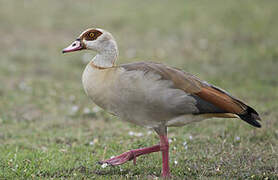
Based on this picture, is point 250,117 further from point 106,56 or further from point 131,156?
point 106,56

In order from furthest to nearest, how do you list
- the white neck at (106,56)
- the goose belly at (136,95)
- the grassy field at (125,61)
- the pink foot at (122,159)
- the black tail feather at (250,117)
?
the grassy field at (125,61) < the pink foot at (122,159) < the white neck at (106,56) < the black tail feather at (250,117) < the goose belly at (136,95)

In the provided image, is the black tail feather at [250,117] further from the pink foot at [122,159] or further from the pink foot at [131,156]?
the pink foot at [122,159]

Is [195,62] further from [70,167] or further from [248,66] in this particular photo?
[70,167]

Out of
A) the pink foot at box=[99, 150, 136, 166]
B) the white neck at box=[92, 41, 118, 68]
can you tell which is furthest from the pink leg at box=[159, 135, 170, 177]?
the white neck at box=[92, 41, 118, 68]

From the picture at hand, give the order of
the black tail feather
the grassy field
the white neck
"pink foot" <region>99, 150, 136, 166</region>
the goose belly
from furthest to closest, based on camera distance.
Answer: the grassy field
"pink foot" <region>99, 150, 136, 166</region>
the white neck
the black tail feather
the goose belly

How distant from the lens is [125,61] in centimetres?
1017

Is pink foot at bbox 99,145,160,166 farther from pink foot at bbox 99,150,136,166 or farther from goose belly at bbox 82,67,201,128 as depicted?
goose belly at bbox 82,67,201,128

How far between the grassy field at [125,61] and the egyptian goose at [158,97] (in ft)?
2.11

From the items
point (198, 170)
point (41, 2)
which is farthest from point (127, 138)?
point (41, 2)

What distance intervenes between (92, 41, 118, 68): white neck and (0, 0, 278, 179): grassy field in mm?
1151

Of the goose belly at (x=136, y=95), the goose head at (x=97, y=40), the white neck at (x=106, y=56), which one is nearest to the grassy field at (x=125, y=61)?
the goose belly at (x=136, y=95)

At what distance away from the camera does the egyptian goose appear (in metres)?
4.27

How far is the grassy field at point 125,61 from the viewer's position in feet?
16.2

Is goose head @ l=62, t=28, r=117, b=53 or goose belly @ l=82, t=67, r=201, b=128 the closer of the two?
goose belly @ l=82, t=67, r=201, b=128
